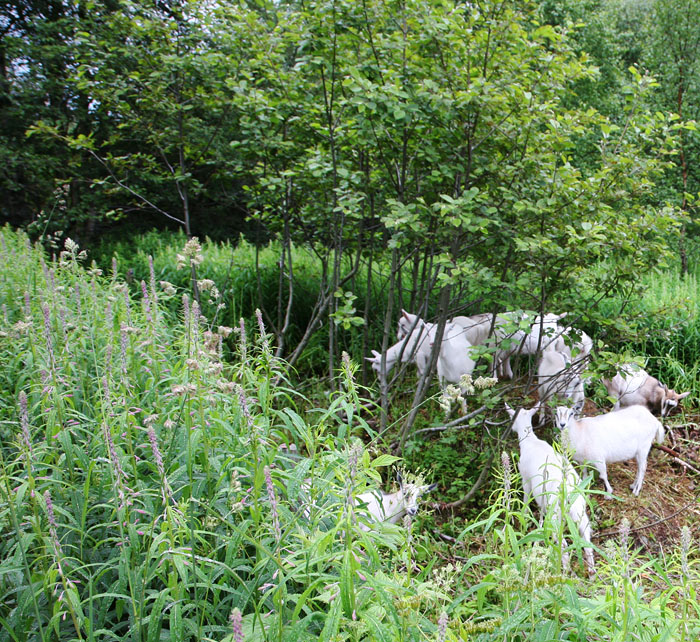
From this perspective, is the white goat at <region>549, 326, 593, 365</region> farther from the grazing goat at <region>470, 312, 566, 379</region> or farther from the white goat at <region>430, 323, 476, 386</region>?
the white goat at <region>430, 323, 476, 386</region>

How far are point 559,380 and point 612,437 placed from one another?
664 millimetres

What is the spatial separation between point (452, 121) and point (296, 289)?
3.44 metres

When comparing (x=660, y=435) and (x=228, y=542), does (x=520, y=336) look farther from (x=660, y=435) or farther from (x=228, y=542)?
(x=228, y=542)

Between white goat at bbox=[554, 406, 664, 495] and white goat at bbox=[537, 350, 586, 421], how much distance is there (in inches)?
13.1

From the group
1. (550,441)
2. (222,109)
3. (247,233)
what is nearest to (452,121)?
(550,441)

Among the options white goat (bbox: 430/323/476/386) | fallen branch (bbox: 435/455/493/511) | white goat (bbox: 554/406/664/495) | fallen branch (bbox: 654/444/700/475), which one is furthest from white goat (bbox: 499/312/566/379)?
fallen branch (bbox: 654/444/700/475)

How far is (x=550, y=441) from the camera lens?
4.48m

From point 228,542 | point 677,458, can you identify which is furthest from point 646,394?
point 228,542

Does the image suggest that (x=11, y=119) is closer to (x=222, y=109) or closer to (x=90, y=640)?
(x=222, y=109)

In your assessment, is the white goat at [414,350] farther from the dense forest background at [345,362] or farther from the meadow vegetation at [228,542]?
the meadow vegetation at [228,542]

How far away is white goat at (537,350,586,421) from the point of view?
4.19 m

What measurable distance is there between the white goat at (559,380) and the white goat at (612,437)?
333mm

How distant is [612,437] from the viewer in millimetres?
3818

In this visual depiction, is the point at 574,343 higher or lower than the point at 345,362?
lower
